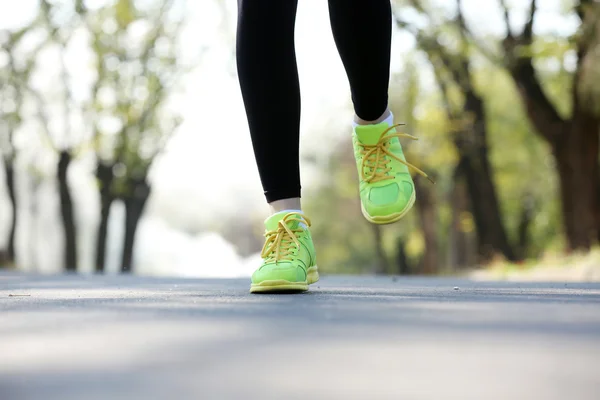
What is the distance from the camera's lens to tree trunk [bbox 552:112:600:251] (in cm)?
1395

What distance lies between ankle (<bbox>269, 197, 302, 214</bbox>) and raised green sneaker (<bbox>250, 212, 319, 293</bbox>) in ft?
0.15

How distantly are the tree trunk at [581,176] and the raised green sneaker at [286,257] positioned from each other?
11.8 metres

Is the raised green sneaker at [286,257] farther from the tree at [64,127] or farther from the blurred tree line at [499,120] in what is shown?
the tree at [64,127]

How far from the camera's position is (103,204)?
20.3 metres

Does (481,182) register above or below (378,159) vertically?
above

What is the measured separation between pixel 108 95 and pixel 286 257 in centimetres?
1774

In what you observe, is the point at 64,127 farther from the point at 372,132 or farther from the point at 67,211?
the point at 372,132

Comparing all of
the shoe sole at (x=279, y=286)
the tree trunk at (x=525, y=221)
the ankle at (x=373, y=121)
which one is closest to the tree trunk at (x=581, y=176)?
the ankle at (x=373, y=121)

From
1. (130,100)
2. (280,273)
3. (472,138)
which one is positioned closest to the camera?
(280,273)

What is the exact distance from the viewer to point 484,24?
54.3ft

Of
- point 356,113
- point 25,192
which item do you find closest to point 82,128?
point 25,192

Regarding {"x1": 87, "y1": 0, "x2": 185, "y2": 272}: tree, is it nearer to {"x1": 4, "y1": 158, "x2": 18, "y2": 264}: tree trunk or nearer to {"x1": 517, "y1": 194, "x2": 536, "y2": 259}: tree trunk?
{"x1": 4, "y1": 158, "x2": 18, "y2": 264}: tree trunk

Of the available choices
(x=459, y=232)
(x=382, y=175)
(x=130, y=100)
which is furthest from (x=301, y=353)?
(x=459, y=232)

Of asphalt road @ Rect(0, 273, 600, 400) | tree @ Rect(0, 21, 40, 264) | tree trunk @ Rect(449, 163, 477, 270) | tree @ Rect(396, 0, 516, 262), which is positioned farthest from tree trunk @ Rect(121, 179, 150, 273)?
asphalt road @ Rect(0, 273, 600, 400)
